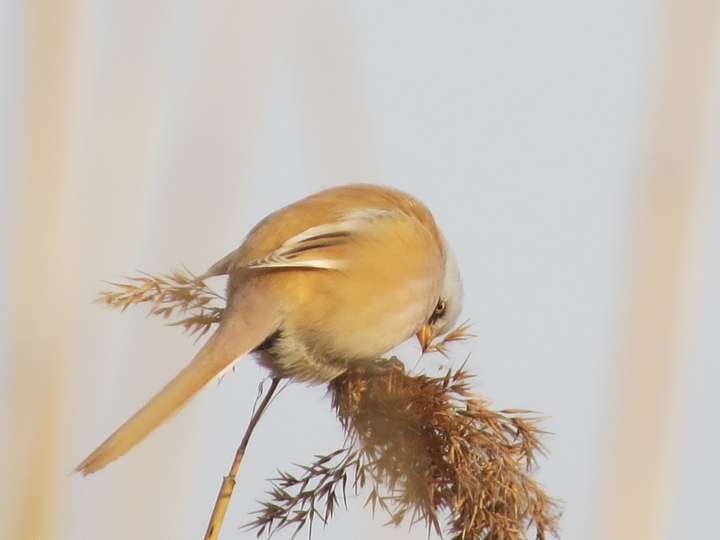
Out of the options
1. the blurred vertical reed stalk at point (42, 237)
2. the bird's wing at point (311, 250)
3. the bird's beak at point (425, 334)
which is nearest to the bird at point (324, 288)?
the bird's wing at point (311, 250)

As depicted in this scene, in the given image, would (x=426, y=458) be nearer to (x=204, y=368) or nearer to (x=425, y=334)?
(x=204, y=368)

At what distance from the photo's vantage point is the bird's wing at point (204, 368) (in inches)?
60.1

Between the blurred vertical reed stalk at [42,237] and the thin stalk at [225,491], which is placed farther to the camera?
the blurred vertical reed stalk at [42,237]

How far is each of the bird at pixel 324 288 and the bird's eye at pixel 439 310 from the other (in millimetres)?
219

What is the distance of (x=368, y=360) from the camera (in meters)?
2.23

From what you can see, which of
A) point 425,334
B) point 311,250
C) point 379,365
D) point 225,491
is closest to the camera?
point 225,491

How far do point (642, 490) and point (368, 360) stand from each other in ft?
2.84

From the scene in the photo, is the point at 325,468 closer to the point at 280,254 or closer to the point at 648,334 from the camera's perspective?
the point at 648,334

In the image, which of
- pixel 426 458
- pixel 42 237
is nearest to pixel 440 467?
pixel 426 458

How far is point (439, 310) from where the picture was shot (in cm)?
294

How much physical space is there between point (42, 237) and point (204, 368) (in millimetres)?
415

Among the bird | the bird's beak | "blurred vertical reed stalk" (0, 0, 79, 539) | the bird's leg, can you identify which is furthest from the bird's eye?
"blurred vertical reed stalk" (0, 0, 79, 539)

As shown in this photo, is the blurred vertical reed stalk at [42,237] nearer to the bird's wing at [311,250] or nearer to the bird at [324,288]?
the bird at [324,288]

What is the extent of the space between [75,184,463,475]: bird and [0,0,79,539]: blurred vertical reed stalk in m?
0.30
